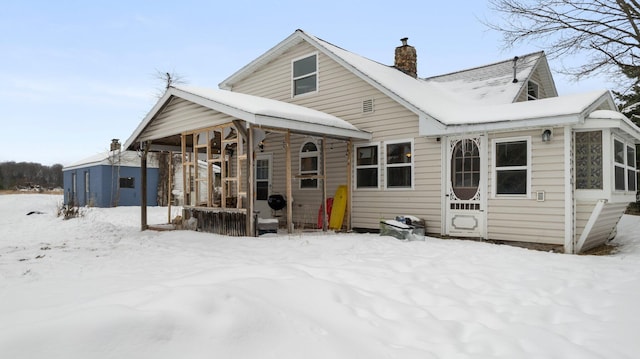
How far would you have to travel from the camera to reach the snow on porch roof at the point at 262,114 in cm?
825

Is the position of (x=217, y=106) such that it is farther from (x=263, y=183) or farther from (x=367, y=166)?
(x=263, y=183)

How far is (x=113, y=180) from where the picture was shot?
73.2 ft

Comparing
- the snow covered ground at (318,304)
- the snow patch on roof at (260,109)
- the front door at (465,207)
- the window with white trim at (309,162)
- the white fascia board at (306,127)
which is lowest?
the snow covered ground at (318,304)

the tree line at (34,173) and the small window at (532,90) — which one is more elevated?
the small window at (532,90)

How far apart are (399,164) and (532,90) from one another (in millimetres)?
7898

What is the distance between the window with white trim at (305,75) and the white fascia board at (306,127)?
2643mm

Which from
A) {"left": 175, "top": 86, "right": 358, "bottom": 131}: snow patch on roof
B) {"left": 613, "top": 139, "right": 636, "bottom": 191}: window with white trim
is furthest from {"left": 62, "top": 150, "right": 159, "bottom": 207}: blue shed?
{"left": 613, "top": 139, "right": 636, "bottom": 191}: window with white trim

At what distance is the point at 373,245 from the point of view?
784 centimetres

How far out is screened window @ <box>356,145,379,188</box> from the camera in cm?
1060

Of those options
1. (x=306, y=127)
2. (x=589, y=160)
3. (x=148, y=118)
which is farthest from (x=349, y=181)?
(x=148, y=118)

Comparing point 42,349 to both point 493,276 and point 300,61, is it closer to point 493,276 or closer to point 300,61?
point 493,276

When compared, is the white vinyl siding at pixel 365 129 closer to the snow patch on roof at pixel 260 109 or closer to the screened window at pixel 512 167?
the snow patch on roof at pixel 260 109

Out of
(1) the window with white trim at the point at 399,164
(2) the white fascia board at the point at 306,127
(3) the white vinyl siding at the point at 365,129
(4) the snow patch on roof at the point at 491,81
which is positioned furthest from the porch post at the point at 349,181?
(4) the snow patch on roof at the point at 491,81

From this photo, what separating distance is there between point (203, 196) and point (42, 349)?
2347 cm
